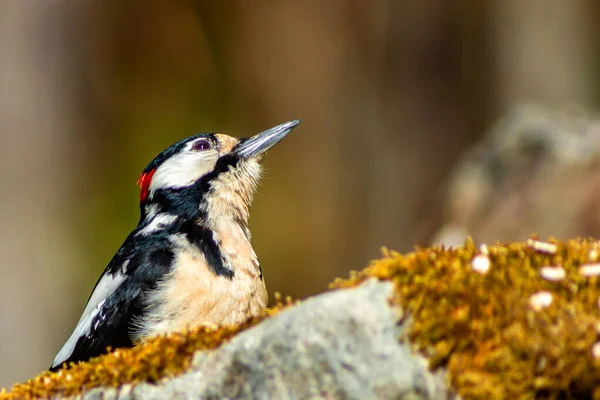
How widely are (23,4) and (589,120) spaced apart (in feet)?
19.6

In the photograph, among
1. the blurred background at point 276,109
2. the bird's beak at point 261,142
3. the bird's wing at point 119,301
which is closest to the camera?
the bird's wing at point 119,301

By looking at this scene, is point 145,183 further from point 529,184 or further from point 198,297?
point 529,184

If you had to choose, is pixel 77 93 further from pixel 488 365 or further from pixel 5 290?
pixel 488 365

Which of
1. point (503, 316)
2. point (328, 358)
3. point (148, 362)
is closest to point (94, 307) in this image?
Answer: point (148, 362)

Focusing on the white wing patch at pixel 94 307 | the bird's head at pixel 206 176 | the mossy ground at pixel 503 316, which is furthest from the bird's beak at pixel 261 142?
the mossy ground at pixel 503 316

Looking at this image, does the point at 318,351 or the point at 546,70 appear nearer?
the point at 318,351

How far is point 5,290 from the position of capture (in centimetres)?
827

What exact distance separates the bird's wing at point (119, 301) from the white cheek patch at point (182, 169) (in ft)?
1.74

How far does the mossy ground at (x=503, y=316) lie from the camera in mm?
1967

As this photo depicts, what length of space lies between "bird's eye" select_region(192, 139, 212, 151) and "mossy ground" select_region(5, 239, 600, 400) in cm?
184

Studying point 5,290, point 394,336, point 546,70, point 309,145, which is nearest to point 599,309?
point 394,336

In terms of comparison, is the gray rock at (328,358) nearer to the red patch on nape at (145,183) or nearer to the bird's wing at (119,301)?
the bird's wing at (119,301)

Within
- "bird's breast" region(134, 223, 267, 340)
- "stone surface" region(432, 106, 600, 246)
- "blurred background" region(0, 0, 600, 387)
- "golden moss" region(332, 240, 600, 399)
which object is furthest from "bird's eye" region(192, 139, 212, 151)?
"blurred background" region(0, 0, 600, 387)

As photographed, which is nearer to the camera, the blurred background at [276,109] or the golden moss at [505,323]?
the golden moss at [505,323]
